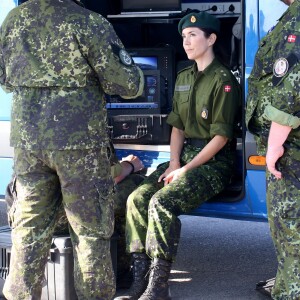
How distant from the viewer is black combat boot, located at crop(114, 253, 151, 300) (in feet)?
14.0

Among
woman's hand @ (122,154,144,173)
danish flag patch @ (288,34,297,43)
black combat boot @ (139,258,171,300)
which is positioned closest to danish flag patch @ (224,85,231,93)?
woman's hand @ (122,154,144,173)

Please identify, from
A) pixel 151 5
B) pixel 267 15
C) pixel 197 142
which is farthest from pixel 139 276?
pixel 151 5

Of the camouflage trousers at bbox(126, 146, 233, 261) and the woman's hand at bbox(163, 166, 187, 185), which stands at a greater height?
Result: the woman's hand at bbox(163, 166, 187, 185)

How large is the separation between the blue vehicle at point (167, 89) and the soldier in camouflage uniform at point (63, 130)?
34.2 inches

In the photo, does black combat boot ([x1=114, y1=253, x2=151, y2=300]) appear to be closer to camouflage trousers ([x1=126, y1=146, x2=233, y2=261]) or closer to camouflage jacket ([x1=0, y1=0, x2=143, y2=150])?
camouflage trousers ([x1=126, y1=146, x2=233, y2=261])

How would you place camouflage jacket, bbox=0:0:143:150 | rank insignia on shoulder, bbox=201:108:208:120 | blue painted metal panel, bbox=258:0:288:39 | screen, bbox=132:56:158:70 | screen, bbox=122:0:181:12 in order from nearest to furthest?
camouflage jacket, bbox=0:0:143:150 < blue painted metal panel, bbox=258:0:288:39 < rank insignia on shoulder, bbox=201:108:208:120 < screen, bbox=132:56:158:70 < screen, bbox=122:0:181:12

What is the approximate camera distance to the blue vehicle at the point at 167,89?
4348 mm

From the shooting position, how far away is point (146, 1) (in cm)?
555

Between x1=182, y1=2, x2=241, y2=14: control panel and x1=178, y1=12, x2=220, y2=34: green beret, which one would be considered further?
x1=182, y1=2, x2=241, y2=14: control panel

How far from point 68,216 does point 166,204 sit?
0.64 m

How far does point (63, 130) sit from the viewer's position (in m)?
3.75

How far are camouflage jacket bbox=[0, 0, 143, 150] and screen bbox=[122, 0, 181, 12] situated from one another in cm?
174

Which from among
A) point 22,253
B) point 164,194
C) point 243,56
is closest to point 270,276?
point 164,194

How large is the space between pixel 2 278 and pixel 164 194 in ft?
3.32
